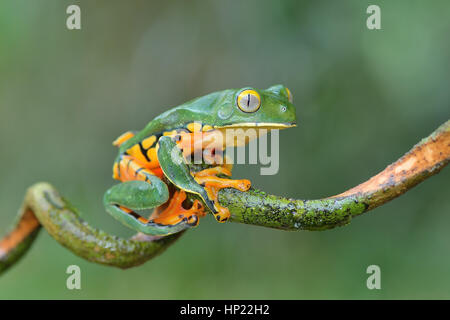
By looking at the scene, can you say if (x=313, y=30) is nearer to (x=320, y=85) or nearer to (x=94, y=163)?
(x=320, y=85)

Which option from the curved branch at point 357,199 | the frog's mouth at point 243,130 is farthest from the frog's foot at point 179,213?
the frog's mouth at point 243,130

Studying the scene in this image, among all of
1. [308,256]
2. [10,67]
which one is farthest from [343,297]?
[10,67]

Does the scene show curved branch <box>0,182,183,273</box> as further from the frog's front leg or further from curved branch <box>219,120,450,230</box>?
curved branch <box>219,120,450,230</box>

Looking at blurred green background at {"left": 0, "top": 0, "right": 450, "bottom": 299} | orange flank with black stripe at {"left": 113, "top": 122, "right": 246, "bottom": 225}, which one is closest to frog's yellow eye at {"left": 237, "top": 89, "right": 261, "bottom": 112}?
orange flank with black stripe at {"left": 113, "top": 122, "right": 246, "bottom": 225}

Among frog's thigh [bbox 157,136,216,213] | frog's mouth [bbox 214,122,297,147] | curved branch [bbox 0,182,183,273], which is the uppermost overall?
frog's mouth [bbox 214,122,297,147]

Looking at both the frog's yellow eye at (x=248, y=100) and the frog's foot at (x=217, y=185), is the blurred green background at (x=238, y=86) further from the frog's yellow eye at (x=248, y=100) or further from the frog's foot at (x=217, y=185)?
the frog's foot at (x=217, y=185)
